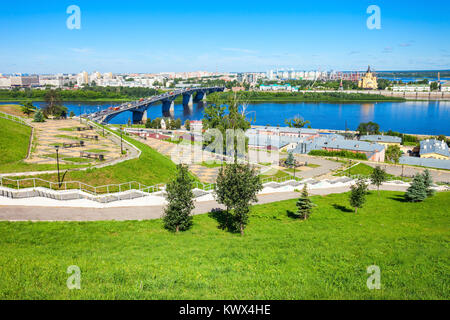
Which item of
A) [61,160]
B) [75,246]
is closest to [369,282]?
[75,246]

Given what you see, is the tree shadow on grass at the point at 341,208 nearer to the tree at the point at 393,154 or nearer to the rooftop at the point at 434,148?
the tree at the point at 393,154

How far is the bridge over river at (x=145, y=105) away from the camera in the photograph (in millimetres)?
45875

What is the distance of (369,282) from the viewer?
6.68m

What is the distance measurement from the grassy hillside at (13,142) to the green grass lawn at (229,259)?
7.20 m

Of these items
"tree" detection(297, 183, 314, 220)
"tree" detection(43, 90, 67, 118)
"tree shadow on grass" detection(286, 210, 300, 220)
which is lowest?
"tree shadow on grass" detection(286, 210, 300, 220)

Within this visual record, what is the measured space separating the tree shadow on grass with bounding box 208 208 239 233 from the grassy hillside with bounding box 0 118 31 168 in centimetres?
996

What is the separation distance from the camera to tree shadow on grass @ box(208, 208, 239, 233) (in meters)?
11.9

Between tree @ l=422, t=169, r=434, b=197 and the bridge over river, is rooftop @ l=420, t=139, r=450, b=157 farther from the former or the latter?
the bridge over river

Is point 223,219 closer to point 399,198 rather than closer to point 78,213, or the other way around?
point 78,213

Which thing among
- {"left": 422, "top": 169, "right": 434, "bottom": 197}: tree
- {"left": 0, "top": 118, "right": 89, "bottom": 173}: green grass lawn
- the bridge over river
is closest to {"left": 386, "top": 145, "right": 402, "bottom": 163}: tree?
{"left": 422, "top": 169, "right": 434, "bottom": 197}: tree

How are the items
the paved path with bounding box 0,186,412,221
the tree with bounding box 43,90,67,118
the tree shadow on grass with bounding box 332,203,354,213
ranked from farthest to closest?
the tree with bounding box 43,90,67,118 < the tree shadow on grass with bounding box 332,203,354,213 < the paved path with bounding box 0,186,412,221

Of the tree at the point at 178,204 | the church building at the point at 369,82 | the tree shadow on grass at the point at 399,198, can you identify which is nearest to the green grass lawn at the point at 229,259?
the tree at the point at 178,204

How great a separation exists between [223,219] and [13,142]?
12.8 meters
